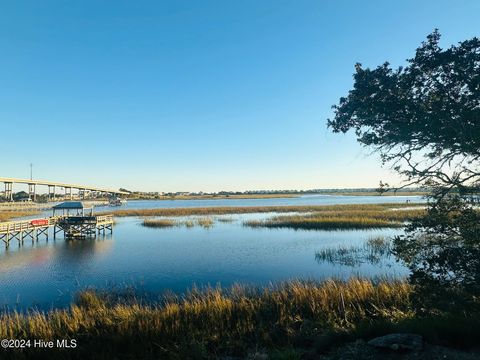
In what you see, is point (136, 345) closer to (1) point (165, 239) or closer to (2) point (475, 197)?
(2) point (475, 197)

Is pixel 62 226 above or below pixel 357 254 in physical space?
above

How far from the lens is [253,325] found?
10281mm

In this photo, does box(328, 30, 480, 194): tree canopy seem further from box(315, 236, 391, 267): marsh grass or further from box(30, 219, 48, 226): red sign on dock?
box(30, 219, 48, 226): red sign on dock

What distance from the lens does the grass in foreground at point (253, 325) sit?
8156 mm

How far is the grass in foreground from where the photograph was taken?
8.16 metres

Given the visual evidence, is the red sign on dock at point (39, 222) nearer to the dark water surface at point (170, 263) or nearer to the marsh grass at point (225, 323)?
the dark water surface at point (170, 263)

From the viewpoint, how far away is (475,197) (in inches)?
332

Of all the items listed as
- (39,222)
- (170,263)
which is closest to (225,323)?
(170,263)

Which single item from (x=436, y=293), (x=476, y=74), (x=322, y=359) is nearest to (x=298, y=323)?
(x=322, y=359)

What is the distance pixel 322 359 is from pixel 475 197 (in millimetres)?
5959

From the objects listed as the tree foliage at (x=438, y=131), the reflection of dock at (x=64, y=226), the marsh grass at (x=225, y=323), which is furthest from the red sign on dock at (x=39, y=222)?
the tree foliage at (x=438, y=131)

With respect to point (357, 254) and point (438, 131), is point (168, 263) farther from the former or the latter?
point (438, 131)

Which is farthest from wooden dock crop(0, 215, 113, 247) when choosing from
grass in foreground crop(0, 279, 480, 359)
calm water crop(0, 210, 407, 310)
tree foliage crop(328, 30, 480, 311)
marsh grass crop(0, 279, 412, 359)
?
tree foliage crop(328, 30, 480, 311)

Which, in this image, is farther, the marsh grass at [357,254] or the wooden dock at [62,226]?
the wooden dock at [62,226]
